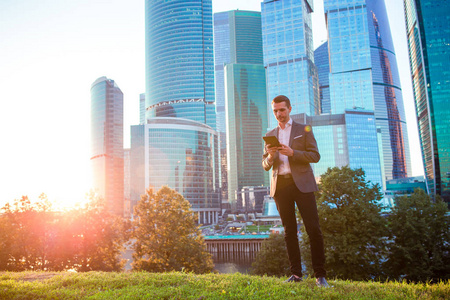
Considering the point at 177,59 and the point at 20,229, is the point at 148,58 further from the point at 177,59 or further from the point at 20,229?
the point at 20,229

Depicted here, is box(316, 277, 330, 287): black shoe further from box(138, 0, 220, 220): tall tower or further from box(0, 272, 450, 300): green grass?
box(138, 0, 220, 220): tall tower

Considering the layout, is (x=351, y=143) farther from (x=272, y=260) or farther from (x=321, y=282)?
(x=321, y=282)

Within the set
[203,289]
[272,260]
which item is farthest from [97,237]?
[203,289]

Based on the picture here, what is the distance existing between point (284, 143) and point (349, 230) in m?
17.1

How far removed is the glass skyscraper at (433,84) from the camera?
9632 cm

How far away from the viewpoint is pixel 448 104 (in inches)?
3868

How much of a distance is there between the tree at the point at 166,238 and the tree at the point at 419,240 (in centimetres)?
1284

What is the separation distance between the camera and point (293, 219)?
6133 millimetres

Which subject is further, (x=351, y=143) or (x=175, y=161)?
(x=351, y=143)

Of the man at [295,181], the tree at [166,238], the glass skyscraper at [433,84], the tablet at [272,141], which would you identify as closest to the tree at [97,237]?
the tree at [166,238]

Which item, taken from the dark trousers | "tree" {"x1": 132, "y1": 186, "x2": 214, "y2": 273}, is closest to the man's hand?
the dark trousers

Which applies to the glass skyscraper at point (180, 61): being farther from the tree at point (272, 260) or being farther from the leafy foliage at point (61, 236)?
the leafy foliage at point (61, 236)

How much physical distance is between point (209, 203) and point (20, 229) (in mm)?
104139

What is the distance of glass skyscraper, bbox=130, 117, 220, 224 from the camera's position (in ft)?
382
